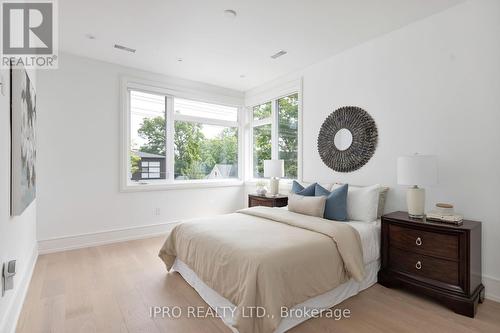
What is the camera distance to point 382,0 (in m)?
2.37

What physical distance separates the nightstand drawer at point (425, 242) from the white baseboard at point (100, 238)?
3402 millimetres

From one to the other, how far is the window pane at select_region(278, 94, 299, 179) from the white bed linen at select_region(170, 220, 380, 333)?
189 centimetres

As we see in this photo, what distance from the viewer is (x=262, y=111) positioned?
16.7ft

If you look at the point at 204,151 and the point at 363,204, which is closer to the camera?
the point at 363,204

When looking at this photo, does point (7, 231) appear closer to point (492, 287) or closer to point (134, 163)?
point (134, 163)

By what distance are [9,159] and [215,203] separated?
11.1ft

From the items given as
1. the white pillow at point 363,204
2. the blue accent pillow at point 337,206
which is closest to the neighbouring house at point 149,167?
the blue accent pillow at point 337,206

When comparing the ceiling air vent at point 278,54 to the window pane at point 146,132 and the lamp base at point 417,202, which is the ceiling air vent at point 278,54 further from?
the lamp base at point 417,202

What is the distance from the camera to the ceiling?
8.05 ft

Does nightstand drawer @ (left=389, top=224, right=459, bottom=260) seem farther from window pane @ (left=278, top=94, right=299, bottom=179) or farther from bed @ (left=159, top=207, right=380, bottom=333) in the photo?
window pane @ (left=278, top=94, right=299, bottom=179)

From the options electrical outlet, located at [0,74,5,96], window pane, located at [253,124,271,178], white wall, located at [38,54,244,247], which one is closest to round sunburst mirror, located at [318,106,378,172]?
window pane, located at [253,124,271,178]

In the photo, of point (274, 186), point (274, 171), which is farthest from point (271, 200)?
point (274, 171)

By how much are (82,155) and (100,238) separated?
123cm

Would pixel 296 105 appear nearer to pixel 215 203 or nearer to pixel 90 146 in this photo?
pixel 215 203
